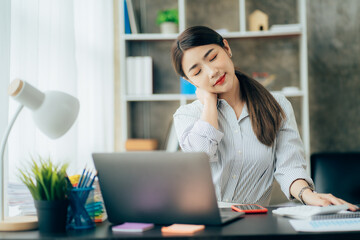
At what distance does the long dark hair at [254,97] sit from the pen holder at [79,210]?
75 centimetres

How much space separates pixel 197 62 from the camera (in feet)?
5.45

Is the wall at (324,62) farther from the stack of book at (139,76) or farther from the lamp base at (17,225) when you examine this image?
the lamp base at (17,225)

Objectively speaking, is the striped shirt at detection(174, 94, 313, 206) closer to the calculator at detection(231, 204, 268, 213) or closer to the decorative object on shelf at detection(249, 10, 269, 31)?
the calculator at detection(231, 204, 268, 213)

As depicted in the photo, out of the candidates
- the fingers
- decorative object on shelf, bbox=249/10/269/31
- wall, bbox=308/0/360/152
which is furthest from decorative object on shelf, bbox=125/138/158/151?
the fingers

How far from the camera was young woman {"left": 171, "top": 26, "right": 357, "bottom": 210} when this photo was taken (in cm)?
165

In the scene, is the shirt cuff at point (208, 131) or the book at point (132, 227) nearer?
the book at point (132, 227)

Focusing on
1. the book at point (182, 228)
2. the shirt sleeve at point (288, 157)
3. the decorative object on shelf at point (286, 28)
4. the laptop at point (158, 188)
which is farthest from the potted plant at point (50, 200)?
the decorative object on shelf at point (286, 28)

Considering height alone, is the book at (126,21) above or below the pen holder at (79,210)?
above

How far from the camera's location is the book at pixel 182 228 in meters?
1.02

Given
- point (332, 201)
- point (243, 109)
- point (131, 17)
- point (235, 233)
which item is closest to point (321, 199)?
point (332, 201)

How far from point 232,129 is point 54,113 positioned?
33.7 inches

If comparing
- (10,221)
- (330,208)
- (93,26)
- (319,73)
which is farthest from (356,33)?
(10,221)

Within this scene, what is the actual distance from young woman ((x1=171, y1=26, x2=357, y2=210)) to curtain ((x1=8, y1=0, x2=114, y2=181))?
0.56 metres

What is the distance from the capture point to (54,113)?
109cm
